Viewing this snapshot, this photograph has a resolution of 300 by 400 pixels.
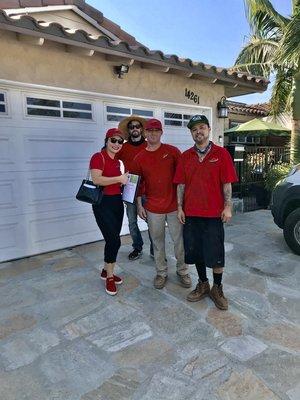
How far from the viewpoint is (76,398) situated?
222cm

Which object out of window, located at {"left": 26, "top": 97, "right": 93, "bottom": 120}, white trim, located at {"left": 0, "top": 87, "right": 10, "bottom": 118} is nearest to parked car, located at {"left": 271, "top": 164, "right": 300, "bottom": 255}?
window, located at {"left": 26, "top": 97, "right": 93, "bottom": 120}

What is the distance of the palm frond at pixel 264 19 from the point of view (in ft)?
29.8

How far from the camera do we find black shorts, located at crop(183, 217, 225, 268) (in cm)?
326

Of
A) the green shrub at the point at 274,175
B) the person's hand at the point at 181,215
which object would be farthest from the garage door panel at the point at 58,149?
the green shrub at the point at 274,175

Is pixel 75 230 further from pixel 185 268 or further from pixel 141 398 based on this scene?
pixel 141 398

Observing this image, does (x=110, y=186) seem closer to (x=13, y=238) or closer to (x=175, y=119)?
(x=13, y=238)

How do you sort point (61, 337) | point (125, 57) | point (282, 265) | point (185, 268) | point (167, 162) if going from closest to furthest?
1. point (61, 337)
2. point (167, 162)
3. point (185, 268)
4. point (282, 265)
5. point (125, 57)

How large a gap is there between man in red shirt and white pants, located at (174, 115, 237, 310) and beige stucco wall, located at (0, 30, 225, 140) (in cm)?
257

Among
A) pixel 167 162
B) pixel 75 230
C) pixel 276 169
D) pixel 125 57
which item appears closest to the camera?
pixel 167 162

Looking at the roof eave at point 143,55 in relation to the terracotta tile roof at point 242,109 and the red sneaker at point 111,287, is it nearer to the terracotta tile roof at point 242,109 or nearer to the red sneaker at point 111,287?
the red sneaker at point 111,287

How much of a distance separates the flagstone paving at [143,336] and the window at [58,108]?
219cm

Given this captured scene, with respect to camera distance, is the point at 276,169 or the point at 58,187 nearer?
the point at 58,187

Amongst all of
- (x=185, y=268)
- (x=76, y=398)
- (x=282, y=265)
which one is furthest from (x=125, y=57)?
(x=76, y=398)

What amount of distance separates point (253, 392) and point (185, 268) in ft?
5.69
